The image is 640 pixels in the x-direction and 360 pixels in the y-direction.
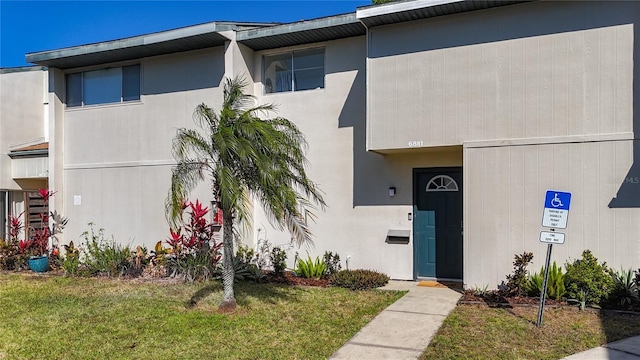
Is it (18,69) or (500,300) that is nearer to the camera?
(500,300)

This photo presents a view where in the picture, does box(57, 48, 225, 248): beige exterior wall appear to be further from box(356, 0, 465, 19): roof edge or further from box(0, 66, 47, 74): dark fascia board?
box(356, 0, 465, 19): roof edge

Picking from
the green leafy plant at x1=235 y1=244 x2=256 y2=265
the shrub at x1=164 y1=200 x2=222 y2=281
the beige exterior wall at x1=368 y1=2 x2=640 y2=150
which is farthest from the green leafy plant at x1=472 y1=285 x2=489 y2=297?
the shrub at x1=164 y1=200 x2=222 y2=281

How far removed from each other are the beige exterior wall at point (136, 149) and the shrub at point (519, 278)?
21.8 feet

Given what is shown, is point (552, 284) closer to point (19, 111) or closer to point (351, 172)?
point (351, 172)

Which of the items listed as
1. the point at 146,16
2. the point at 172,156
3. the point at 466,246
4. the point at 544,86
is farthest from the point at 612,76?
the point at 146,16

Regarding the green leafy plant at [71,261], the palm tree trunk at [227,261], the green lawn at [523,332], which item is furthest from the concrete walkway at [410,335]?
the green leafy plant at [71,261]

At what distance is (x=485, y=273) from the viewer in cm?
802

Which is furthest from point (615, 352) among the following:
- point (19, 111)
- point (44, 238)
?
point (19, 111)

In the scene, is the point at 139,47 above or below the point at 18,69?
below

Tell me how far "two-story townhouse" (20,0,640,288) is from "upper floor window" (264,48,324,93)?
0.16 feet

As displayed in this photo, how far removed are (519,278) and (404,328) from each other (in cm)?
234

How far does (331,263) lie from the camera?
9.89m

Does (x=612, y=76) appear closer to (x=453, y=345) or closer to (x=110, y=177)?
(x=453, y=345)

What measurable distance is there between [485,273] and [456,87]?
3.30m
